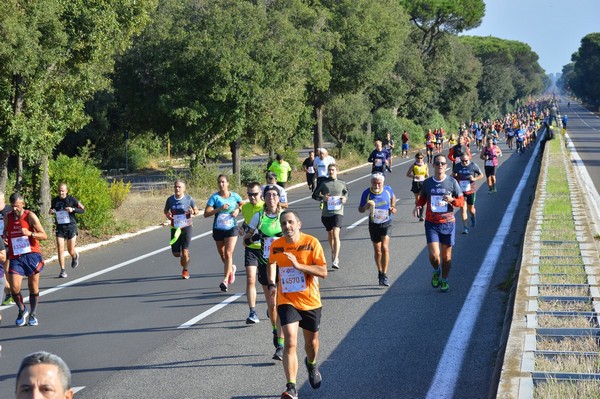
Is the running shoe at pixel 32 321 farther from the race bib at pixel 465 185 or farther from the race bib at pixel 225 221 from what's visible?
the race bib at pixel 465 185

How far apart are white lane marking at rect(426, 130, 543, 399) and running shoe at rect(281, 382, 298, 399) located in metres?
1.19

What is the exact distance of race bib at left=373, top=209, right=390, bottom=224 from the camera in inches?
506

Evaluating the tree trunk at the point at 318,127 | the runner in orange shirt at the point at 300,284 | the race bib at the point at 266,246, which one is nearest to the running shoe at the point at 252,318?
the race bib at the point at 266,246

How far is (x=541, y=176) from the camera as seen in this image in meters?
29.5

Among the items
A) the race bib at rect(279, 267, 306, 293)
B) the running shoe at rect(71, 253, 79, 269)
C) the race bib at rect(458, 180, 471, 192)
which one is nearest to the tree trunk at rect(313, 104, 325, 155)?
the race bib at rect(458, 180, 471, 192)

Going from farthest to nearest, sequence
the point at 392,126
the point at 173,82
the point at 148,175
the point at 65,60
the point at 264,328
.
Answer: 1. the point at 392,126
2. the point at 148,175
3. the point at 173,82
4. the point at 65,60
5. the point at 264,328

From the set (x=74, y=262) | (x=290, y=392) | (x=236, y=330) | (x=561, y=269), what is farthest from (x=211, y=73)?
(x=290, y=392)

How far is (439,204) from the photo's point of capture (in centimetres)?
1220

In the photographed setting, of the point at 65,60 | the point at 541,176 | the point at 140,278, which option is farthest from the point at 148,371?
the point at 541,176

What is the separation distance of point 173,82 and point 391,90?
33884 mm

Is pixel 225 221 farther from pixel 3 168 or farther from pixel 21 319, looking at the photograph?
pixel 3 168

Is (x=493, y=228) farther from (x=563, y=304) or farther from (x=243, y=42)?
(x=243, y=42)

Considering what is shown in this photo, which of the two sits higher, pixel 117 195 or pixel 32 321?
pixel 117 195

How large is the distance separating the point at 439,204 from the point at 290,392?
5.53 meters
